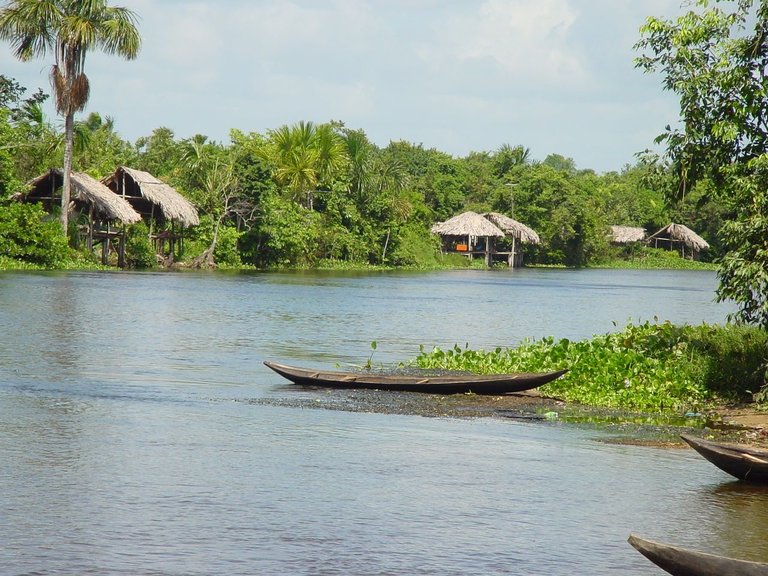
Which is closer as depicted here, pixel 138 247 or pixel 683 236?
pixel 138 247

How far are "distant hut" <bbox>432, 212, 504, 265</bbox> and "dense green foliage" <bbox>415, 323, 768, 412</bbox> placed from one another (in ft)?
224

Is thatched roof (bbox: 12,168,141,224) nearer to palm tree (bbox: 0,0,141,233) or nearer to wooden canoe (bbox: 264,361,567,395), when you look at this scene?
palm tree (bbox: 0,0,141,233)

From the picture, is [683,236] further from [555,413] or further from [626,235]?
[555,413]

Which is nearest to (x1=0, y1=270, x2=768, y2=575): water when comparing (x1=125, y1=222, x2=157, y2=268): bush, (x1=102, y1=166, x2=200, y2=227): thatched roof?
(x1=102, y1=166, x2=200, y2=227): thatched roof

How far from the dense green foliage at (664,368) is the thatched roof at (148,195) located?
132 feet

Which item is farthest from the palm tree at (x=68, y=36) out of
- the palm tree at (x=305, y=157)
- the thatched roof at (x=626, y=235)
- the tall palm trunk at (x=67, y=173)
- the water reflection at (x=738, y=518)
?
the thatched roof at (x=626, y=235)

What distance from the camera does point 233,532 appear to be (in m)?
9.66

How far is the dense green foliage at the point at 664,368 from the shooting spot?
16.1m

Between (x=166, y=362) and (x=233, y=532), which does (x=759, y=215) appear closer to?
(x=233, y=532)

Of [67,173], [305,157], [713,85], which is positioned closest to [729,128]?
[713,85]

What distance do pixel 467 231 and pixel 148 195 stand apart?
3591 centimetres

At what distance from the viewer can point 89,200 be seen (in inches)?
2058

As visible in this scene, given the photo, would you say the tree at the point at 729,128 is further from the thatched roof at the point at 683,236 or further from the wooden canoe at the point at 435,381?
the thatched roof at the point at 683,236

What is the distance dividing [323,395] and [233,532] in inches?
300
